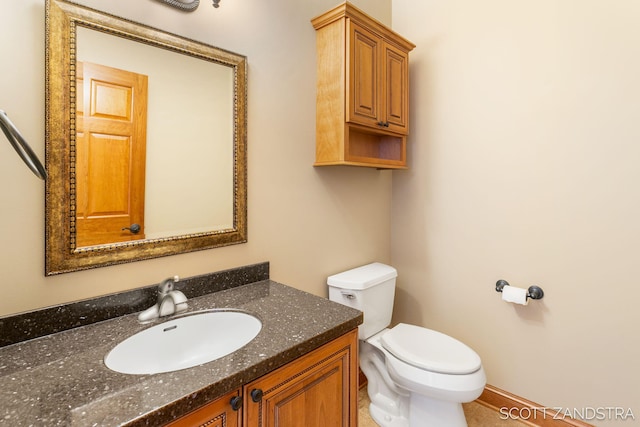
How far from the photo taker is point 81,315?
1.02 m

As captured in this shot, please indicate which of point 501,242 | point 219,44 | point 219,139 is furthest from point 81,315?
point 501,242

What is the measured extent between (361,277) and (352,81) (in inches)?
40.8

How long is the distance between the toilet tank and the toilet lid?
9 centimetres

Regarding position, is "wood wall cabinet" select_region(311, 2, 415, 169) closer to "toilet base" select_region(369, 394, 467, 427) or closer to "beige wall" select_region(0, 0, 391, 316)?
"beige wall" select_region(0, 0, 391, 316)

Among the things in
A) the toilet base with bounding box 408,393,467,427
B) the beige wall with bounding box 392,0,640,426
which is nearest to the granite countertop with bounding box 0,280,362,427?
the toilet base with bounding box 408,393,467,427

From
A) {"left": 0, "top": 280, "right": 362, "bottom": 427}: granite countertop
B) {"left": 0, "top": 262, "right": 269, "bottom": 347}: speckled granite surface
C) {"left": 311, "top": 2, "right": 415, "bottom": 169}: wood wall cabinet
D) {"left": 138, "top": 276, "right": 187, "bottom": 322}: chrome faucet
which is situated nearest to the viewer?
{"left": 0, "top": 280, "right": 362, "bottom": 427}: granite countertop

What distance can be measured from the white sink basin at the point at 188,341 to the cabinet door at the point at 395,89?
1.31 m

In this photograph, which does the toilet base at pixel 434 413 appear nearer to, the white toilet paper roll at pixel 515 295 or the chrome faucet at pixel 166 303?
the white toilet paper roll at pixel 515 295

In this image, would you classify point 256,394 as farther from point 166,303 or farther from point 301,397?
point 166,303

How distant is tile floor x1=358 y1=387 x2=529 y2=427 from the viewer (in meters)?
1.76

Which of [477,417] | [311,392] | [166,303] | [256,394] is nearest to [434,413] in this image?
[477,417]

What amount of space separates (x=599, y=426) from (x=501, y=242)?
0.96m

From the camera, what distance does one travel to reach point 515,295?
1697 millimetres

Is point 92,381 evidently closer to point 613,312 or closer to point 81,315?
point 81,315
